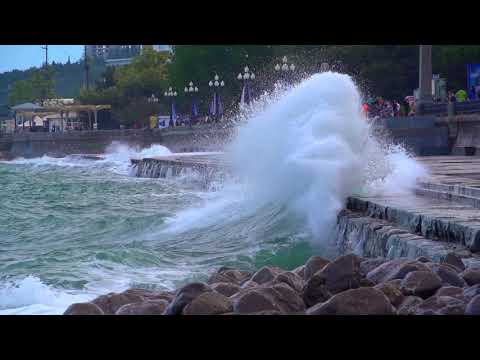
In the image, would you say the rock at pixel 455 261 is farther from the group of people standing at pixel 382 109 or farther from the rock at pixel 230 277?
the group of people standing at pixel 382 109

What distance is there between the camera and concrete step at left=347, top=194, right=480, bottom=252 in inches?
360

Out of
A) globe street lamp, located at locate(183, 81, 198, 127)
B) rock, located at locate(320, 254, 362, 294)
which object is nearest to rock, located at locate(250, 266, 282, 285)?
rock, located at locate(320, 254, 362, 294)

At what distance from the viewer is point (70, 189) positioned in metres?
30.6

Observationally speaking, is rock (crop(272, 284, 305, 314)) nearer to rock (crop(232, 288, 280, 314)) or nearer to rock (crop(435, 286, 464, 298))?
rock (crop(232, 288, 280, 314))

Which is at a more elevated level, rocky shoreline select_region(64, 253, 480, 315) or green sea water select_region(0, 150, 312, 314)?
rocky shoreline select_region(64, 253, 480, 315)

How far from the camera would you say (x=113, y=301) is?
7324 millimetres

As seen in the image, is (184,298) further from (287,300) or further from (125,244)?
(125,244)

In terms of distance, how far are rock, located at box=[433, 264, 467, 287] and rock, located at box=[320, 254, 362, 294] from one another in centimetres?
66

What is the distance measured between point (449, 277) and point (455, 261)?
2.48 ft

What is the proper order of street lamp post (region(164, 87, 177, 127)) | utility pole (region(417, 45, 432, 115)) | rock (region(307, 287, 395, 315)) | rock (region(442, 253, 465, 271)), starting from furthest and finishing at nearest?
street lamp post (region(164, 87, 177, 127)) < utility pole (region(417, 45, 432, 115)) < rock (region(442, 253, 465, 271)) < rock (region(307, 287, 395, 315))

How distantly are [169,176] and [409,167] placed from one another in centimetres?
1635

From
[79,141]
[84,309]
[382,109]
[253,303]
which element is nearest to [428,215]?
[253,303]
